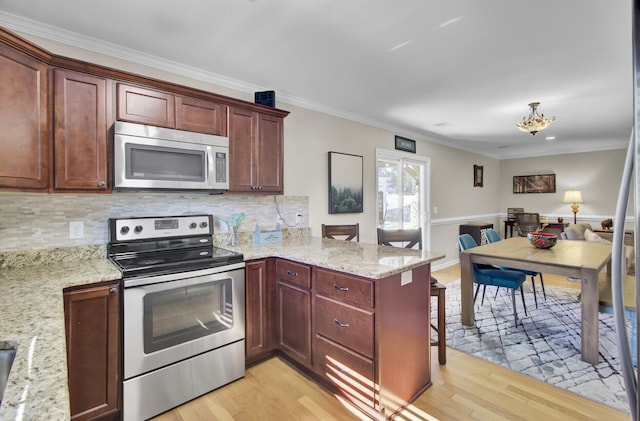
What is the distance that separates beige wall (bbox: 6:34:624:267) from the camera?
333 cm

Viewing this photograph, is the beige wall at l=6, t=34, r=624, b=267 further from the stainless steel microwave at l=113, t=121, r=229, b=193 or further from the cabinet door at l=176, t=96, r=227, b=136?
the stainless steel microwave at l=113, t=121, r=229, b=193

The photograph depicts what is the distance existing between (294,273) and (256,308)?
0.42 meters

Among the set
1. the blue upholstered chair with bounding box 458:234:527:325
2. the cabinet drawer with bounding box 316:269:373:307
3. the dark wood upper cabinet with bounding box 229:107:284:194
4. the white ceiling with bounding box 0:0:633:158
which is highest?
the white ceiling with bounding box 0:0:633:158

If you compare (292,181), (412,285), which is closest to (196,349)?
(412,285)

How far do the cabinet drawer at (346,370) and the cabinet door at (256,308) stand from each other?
477 millimetres

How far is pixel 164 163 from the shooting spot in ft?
7.02

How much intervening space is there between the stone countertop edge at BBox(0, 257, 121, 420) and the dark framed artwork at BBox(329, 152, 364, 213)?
2.41 meters

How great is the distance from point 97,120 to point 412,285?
7.32ft

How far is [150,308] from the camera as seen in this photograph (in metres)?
1.81

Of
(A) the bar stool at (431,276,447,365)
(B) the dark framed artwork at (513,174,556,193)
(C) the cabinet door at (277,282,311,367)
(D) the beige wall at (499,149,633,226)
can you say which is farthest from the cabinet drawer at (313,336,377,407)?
(B) the dark framed artwork at (513,174,556,193)

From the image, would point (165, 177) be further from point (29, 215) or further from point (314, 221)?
point (314, 221)

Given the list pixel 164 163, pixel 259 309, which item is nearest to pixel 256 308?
pixel 259 309

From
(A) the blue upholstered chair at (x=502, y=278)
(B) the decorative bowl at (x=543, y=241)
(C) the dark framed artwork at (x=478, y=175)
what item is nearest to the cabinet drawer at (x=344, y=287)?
(A) the blue upholstered chair at (x=502, y=278)

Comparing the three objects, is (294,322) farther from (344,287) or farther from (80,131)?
(80,131)
